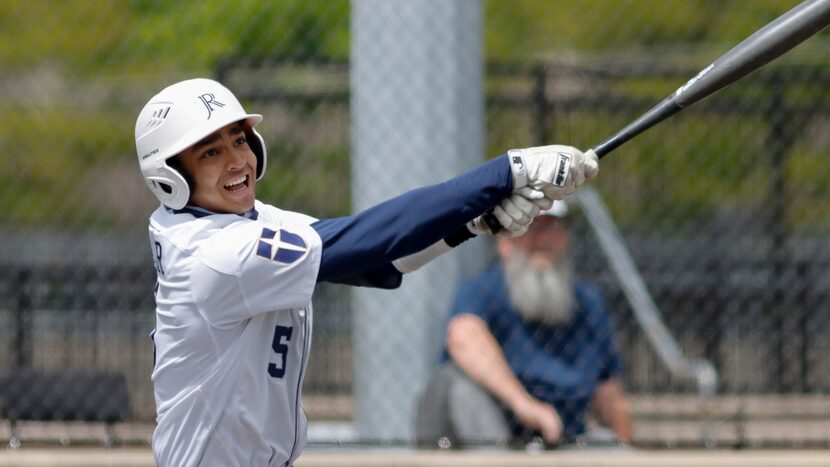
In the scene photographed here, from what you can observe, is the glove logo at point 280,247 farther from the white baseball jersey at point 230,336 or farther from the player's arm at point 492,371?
the player's arm at point 492,371

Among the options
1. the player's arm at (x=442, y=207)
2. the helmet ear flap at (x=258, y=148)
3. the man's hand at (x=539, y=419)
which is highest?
the helmet ear flap at (x=258, y=148)

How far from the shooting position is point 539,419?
545cm

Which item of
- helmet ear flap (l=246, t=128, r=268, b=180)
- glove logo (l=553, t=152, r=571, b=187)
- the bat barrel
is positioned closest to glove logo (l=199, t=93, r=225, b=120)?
helmet ear flap (l=246, t=128, r=268, b=180)

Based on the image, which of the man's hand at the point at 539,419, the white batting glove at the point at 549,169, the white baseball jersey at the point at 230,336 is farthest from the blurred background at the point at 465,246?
the white batting glove at the point at 549,169

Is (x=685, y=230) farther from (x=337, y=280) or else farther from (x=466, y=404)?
(x=337, y=280)

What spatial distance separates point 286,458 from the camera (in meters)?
3.43

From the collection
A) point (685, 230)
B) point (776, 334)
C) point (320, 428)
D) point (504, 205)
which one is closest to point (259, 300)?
point (504, 205)

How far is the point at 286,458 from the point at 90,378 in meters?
2.39

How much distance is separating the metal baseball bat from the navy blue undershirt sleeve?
197 millimetres

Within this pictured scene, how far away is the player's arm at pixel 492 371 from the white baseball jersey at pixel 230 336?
2.14 meters

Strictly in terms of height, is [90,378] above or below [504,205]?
below

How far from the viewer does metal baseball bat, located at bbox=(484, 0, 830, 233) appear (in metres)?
3.23

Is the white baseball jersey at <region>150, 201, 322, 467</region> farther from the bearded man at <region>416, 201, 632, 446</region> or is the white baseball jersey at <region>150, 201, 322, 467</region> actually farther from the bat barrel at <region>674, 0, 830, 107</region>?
the bearded man at <region>416, 201, 632, 446</region>

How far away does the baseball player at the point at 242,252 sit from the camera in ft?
10.5
